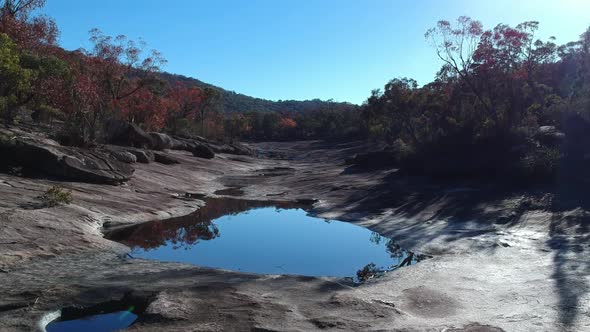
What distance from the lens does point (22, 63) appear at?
25.8 metres

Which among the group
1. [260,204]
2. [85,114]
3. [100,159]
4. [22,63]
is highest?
[22,63]

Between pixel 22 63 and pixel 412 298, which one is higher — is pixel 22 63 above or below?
above

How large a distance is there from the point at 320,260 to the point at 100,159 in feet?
45.5

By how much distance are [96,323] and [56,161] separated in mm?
14437

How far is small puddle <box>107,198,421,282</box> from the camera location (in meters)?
14.0

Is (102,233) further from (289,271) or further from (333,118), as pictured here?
(333,118)

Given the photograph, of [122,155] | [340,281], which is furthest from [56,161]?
[340,281]

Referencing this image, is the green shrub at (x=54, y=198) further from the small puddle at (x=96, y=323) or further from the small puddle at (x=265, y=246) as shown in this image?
the small puddle at (x=96, y=323)

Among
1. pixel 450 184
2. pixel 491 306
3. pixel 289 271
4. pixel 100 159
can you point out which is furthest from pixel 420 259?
pixel 100 159

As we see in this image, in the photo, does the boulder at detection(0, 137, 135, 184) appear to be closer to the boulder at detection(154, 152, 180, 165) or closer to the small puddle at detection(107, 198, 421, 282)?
the small puddle at detection(107, 198, 421, 282)

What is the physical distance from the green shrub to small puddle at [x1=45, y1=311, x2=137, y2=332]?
27.7 feet

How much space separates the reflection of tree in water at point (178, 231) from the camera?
15.9 meters

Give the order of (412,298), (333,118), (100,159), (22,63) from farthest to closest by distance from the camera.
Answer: (333,118), (22,63), (100,159), (412,298)

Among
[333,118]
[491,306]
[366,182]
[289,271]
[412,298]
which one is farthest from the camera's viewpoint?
[333,118]
